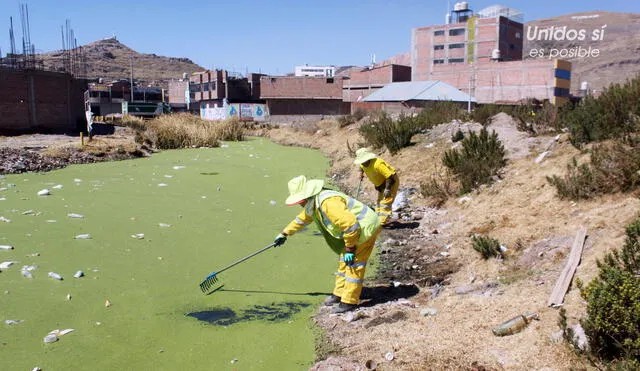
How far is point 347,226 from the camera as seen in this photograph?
440 centimetres

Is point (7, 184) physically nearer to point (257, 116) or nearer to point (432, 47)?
point (257, 116)

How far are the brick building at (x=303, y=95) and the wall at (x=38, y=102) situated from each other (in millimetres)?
28000

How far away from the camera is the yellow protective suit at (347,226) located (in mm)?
4434

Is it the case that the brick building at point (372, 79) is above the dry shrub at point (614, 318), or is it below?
above

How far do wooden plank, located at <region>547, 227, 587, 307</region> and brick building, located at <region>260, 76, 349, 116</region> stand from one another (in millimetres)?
51575

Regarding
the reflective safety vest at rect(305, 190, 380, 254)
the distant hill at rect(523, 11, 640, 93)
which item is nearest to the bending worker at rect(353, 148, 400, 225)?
the reflective safety vest at rect(305, 190, 380, 254)

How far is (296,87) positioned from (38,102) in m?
32.4

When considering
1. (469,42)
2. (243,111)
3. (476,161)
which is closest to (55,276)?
(476,161)

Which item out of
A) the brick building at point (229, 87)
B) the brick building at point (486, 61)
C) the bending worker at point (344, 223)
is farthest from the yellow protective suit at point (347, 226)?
the brick building at point (229, 87)

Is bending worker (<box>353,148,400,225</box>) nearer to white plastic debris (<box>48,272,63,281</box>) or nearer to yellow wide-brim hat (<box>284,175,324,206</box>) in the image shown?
yellow wide-brim hat (<box>284,175,324,206</box>)

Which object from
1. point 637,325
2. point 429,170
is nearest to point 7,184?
point 429,170

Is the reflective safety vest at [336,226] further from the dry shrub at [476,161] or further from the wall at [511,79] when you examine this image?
the wall at [511,79]

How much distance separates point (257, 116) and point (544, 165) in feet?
153

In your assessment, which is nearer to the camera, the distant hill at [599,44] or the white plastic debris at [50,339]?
the white plastic debris at [50,339]
